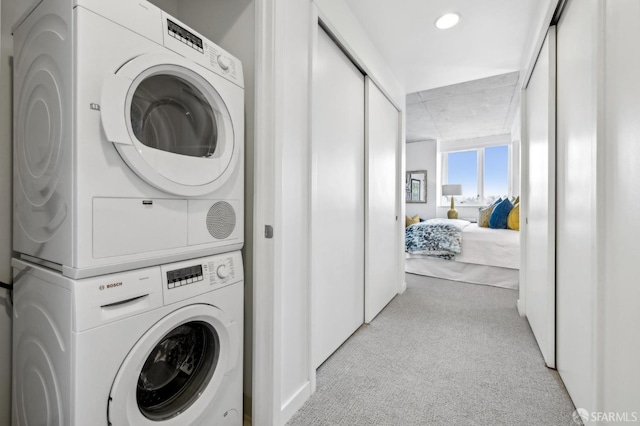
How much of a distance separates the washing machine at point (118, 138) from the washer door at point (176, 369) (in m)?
0.24

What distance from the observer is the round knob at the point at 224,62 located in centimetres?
110

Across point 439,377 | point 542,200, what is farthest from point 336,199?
point 542,200

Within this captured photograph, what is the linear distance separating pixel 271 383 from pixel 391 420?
60 centimetres

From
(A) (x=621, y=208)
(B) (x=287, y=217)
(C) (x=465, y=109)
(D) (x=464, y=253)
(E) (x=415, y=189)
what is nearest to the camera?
(A) (x=621, y=208)

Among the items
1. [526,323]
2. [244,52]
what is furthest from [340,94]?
[526,323]

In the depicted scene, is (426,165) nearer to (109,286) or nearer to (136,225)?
(136,225)

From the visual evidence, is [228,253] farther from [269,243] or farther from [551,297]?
[551,297]

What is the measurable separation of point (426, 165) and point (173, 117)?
6476 millimetres

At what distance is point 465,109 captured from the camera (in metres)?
4.50

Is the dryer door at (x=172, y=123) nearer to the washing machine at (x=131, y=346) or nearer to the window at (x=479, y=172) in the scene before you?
the washing machine at (x=131, y=346)

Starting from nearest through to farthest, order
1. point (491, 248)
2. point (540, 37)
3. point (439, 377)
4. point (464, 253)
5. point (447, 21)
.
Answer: point (439, 377), point (540, 37), point (447, 21), point (491, 248), point (464, 253)

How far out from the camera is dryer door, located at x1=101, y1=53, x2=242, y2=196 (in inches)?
31.9

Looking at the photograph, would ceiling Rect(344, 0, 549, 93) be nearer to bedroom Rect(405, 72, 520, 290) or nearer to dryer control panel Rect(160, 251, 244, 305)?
bedroom Rect(405, 72, 520, 290)

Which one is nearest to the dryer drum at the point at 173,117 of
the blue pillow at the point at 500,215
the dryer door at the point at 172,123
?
the dryer door at the point at 172,123
